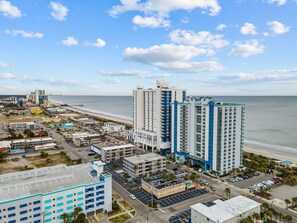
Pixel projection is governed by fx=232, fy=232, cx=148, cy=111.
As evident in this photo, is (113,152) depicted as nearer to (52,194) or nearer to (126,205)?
(126,205)

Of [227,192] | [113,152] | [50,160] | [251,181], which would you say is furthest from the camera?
[50,160]

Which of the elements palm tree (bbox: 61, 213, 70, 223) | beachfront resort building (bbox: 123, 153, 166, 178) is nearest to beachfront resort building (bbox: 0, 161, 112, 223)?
palm tree (bbox: 61, 213, 70, 223)

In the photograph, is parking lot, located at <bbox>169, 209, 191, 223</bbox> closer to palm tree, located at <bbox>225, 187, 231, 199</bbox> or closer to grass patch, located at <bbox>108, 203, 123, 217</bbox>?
palm tree, located at <bbox>225, 187, 231, 199</bbox>

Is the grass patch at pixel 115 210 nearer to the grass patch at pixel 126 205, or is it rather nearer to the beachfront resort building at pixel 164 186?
the grass patch at pixel 126 205

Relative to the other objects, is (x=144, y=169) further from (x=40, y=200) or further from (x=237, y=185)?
(x=40, y=200)

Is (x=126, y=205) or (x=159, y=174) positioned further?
(x=159, y=174)

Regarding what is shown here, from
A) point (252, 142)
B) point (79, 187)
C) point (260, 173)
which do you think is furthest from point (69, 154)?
point (252, 142)

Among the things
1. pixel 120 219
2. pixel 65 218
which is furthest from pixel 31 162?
pixel 120 219
